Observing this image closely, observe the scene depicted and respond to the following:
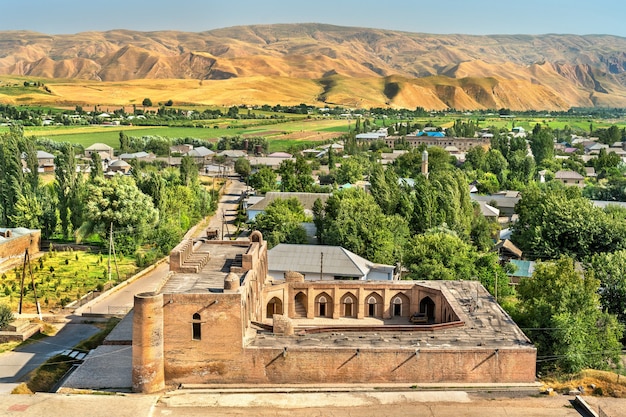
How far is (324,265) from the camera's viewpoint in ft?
143

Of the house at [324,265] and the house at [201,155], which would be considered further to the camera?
the house at [201,155]

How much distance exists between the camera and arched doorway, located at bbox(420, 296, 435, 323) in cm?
3653

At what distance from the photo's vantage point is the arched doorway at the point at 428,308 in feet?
120

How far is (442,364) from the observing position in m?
26.8

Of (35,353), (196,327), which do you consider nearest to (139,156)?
(35,353)

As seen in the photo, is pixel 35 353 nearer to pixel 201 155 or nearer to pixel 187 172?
pixel 187 172

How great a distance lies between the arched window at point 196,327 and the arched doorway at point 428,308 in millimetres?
15192

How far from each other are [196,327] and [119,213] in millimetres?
29379

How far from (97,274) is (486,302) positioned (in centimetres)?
2884

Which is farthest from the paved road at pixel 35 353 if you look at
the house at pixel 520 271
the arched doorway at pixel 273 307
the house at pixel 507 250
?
the house at pixel 507 250

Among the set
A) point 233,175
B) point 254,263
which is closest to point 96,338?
point 254,263

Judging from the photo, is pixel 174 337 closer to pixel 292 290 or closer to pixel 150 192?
pixel 292 290

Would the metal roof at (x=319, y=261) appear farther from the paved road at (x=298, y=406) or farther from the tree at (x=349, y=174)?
the tree at (x=349, y=174)

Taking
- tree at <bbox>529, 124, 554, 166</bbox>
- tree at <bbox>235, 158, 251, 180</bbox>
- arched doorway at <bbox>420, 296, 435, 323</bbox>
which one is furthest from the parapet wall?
tree at <bbox>529, 124, 554, 166</bbox>
